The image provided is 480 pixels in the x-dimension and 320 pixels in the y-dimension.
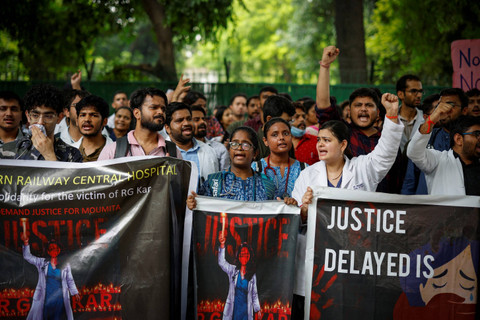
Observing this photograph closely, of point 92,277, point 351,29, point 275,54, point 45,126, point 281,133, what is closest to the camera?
point 92,277

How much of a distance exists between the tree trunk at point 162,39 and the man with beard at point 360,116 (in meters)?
10.3

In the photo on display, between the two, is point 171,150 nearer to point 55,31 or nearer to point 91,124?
point 91,124

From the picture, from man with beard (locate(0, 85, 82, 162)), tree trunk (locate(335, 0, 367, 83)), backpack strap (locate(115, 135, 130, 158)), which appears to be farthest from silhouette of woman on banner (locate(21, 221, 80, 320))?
tree trunk (locate(335, 0, 367, 83))

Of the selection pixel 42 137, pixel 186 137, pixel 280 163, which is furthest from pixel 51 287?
pixel 280 163

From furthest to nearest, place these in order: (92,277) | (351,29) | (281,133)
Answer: (351,29) → (281,133) → (92,277)

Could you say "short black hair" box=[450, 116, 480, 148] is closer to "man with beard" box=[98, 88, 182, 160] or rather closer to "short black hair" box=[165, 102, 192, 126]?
"man with beard" box=[98, 88, 182, 160]

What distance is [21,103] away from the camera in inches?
231

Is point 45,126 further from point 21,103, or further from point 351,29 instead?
point 351,29

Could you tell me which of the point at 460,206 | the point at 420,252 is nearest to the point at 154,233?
the point at 420,252

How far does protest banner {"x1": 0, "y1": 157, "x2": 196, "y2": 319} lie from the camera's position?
4328mm

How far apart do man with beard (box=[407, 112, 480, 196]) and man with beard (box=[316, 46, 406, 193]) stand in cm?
53

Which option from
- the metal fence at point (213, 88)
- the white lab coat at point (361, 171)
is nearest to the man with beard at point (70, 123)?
the white lab coat at point (361, 171)

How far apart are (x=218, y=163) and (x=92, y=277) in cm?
223

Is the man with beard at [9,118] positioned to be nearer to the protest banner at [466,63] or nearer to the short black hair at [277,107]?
the short black hair at [277,107]
